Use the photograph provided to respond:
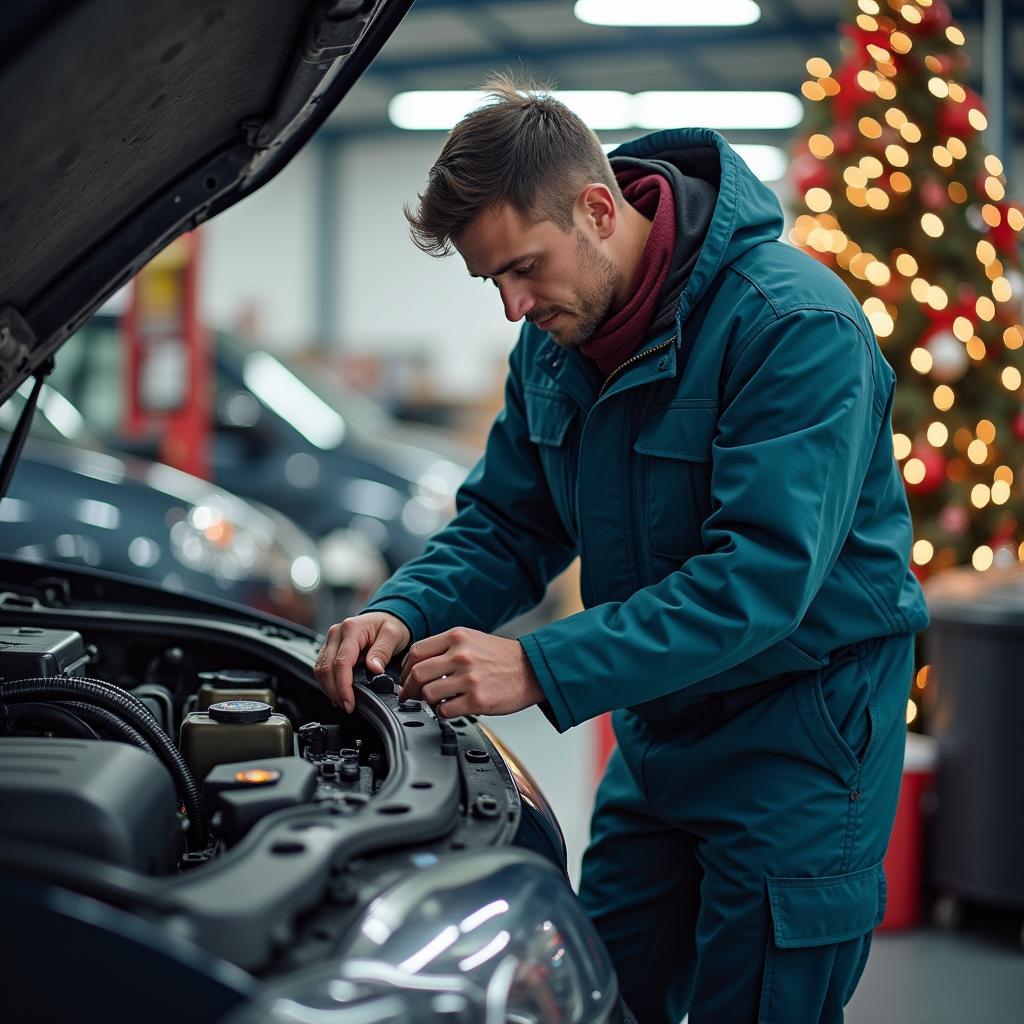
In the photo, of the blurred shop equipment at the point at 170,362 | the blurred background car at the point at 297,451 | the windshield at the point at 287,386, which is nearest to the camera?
the blurred background car at the point at 297,451

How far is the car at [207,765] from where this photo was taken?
818 millimetres

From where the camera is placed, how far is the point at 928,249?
3801 mm

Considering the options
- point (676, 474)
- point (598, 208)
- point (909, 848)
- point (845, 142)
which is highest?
point (845, 142)

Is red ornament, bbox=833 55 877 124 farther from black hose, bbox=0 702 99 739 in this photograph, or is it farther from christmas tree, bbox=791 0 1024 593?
black hose, bbox=0 702 99 739

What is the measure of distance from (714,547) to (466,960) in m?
0.65

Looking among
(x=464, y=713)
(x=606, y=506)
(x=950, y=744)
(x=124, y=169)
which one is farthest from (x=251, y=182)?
(x=950, y=744)

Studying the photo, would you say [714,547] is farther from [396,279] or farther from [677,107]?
[396,279]

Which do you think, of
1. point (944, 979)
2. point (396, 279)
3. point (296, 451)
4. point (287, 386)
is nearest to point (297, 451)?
point (296, 451)

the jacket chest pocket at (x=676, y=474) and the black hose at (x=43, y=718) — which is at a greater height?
the jacket chest pocket at (x=676, y=474)

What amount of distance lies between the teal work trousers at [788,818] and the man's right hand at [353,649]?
0.35 metres

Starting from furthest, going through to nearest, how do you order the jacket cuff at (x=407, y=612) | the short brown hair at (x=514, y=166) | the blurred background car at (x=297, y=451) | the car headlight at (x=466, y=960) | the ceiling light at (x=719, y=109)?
1. the ceiling light at (x=719, y=109)
2. the blurred background car at (x=297, y=451)
3. the jacket cuff at (x=407, y=612)
4. the short brown hair at (x=514, y=166)
5. the car headlight at (x=466, y=960)

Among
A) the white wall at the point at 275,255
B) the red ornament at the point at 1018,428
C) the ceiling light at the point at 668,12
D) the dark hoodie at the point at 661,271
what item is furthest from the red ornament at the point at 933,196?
the white wall at the point at 275,255

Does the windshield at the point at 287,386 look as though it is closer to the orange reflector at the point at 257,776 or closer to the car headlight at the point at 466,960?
the orange reflector at the point at 257,776

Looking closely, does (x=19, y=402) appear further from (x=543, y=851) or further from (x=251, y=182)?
(x=543, y=851)
